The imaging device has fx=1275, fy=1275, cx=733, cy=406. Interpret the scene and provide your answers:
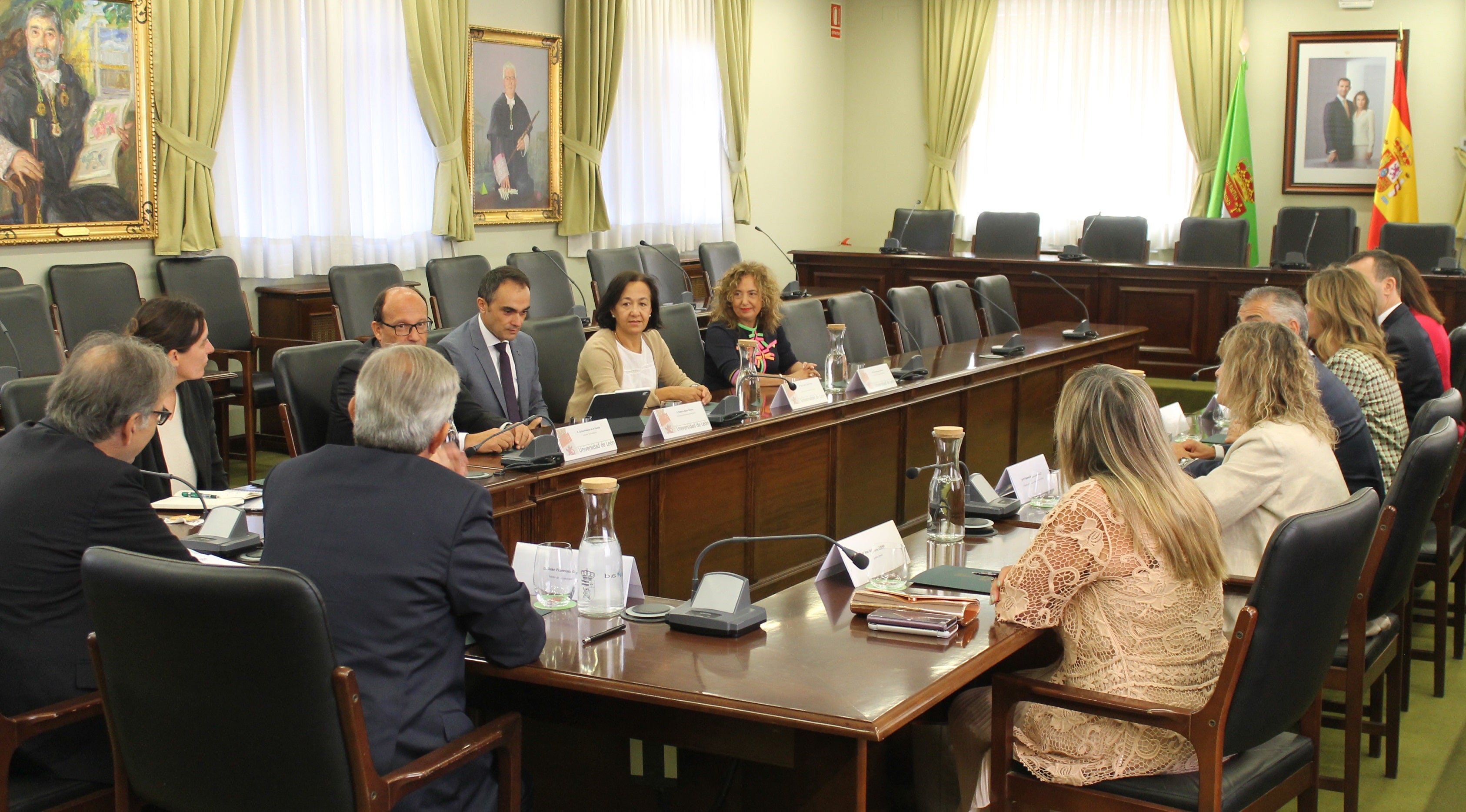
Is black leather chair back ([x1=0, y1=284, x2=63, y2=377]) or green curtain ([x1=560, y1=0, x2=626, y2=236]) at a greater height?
green curtain ([x1=560, y1=0, x2=626, y2=236])

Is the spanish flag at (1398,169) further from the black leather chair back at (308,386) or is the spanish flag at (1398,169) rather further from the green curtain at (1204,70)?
the black leather chair back at (308,386)

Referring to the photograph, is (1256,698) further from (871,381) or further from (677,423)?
(871,381)

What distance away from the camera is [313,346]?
3471 millimetres

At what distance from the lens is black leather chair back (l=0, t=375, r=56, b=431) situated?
2.80 metres

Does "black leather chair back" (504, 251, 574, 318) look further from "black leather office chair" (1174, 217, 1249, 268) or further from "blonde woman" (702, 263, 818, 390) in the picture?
"black leather office chair" (1174, 217, 1249, 268)

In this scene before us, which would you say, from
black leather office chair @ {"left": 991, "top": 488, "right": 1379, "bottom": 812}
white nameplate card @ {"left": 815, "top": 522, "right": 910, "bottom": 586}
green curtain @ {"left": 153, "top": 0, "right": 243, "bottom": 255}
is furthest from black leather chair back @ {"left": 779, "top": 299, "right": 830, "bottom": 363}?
black leather office chair @ {"left": 991, "top": 488, "right": 1379, "bottom": 812}

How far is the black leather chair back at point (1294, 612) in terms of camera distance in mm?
1928

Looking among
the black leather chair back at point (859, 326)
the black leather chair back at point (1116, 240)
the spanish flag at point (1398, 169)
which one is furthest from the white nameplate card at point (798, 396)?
the spanish flag at point (1398, 169)

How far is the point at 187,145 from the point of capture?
575 centimetres

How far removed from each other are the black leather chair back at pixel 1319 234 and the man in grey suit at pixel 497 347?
18.9ft

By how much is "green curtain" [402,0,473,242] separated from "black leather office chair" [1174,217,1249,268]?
14.6 ft

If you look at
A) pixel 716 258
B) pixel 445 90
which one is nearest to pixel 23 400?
pixel 445 90

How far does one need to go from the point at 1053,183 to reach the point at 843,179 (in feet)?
6.19

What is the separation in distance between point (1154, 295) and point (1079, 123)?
95.6 inches
